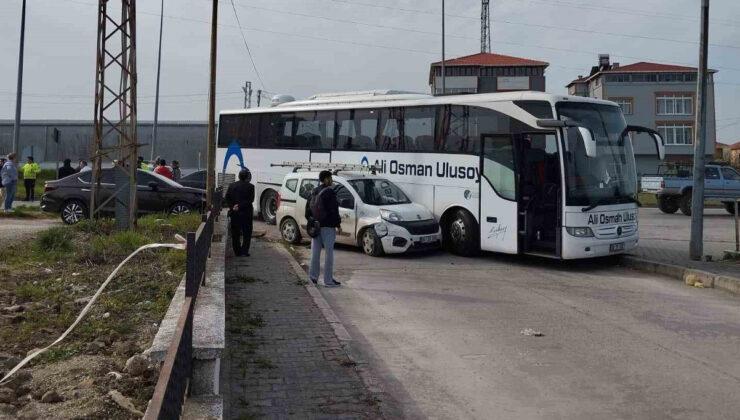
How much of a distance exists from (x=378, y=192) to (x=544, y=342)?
7.46 meters

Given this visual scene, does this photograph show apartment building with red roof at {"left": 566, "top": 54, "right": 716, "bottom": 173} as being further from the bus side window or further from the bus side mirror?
the bus side mirror

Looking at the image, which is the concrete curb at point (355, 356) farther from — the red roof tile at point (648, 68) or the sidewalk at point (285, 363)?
the red roof tile at point (648, 68)

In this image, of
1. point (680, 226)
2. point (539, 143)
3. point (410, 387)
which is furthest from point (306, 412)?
point (680, 226)

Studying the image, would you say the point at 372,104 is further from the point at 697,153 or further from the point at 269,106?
the point at 697,153

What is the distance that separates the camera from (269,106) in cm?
2053

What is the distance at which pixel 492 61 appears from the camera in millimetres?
66312

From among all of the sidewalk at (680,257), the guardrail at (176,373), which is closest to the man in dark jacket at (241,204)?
the guardrail at (176,373)

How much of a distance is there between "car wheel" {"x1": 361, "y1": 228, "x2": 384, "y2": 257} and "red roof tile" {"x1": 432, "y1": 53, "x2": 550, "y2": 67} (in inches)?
2084

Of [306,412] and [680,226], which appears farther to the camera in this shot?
[680,226]

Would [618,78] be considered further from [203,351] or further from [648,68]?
[203,351]

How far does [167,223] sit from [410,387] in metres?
9.15

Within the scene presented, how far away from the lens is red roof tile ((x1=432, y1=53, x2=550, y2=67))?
65.4 meters

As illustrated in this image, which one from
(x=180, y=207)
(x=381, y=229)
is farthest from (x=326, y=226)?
(x=180, y=207)

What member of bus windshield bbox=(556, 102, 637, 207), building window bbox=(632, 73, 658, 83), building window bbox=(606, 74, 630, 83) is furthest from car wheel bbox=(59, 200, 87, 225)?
building window bbox=(632, 73, 658, 83)
